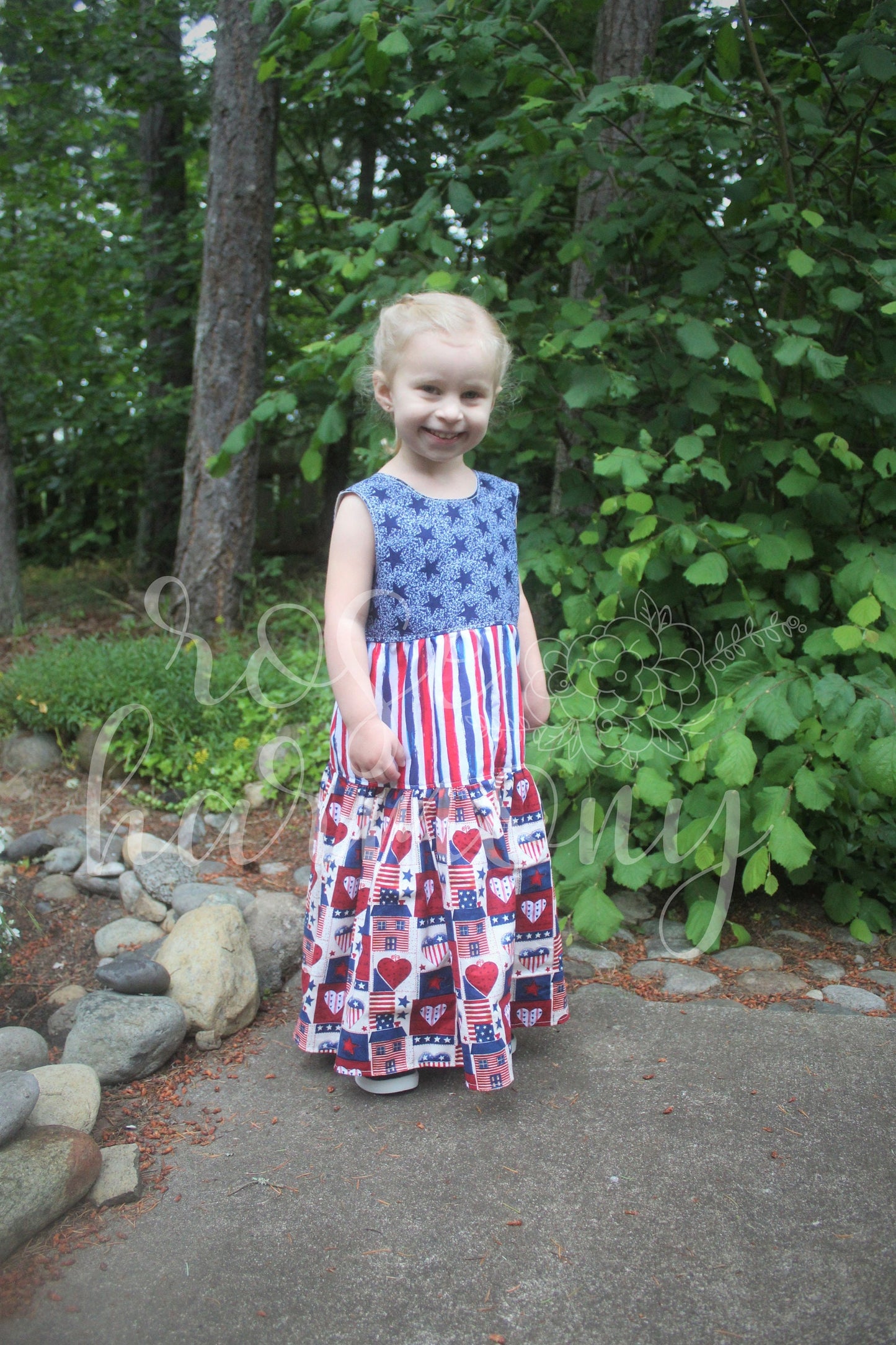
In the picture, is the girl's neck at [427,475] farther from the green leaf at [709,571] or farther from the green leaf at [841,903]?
the green leaf at [841,903]

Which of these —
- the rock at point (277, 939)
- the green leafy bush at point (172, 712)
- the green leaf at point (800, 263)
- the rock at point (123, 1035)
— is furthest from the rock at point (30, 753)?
the green leaf at point (800, 263)

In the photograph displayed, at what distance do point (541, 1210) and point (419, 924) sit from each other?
529mm

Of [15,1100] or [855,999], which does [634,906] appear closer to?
[855,999]

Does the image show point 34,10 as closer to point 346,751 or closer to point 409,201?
point 409,201

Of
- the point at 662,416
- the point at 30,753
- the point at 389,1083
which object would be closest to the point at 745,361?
the point at 662,416

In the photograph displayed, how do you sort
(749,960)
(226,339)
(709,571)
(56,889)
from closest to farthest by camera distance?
(709,571) < (749,960) < (56,889) < (226,339)

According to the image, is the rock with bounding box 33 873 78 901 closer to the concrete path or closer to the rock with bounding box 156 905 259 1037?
the rock with bounding box 156 905 259 1037

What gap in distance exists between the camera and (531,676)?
2.07 m

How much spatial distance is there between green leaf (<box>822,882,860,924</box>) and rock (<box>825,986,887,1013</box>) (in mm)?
262

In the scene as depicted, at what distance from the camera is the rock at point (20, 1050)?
1.81 m

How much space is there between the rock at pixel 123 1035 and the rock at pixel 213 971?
0.06m

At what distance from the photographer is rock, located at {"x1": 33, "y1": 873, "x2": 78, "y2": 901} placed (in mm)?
2697

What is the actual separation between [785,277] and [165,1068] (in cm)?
251

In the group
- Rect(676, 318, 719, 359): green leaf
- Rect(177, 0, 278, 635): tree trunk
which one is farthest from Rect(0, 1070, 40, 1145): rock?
Rect(177, 0, 278, 635): tree trunk
